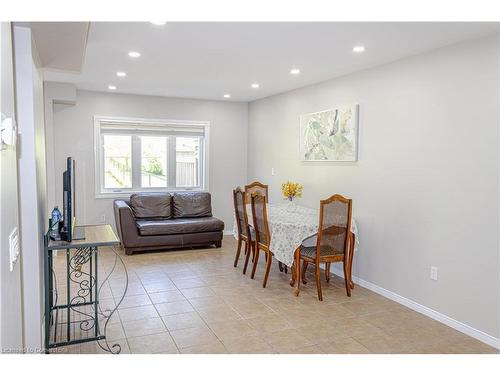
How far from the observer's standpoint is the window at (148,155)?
6.51m

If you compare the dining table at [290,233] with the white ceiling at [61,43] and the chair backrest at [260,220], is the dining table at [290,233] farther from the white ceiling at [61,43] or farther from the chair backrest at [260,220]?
the white ceiling at [61,43]

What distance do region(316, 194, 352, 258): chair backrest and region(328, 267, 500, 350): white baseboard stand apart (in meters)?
0.62

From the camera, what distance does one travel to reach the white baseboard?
3.16 meters

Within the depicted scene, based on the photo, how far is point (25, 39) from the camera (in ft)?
7.15

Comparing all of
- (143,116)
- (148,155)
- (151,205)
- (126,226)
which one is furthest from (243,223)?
(143,116)

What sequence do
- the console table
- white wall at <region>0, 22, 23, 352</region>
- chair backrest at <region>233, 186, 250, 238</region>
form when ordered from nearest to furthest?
white wall at <region>0, 22, 23, 352</region> < the console table < chair backrest at <region>233, 186, 250, 238</region>

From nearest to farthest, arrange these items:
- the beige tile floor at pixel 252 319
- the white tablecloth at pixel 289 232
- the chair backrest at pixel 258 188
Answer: the beige tile floor at pixel 252 319 → the white tablecloth at pixel 289 232 → the chair backrest at pixel 258 188

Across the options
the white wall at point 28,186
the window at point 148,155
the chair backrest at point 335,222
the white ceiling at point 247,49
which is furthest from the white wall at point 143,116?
the white wall at point 28,186

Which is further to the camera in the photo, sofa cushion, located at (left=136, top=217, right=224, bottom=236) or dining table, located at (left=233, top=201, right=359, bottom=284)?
sofa cushion, located at (left=136, top=217, right=224, bottom=236)

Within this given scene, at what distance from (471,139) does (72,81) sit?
4.88m

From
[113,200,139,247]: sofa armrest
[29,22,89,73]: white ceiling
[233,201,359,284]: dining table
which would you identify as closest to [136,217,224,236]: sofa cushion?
[113,200,139,247]: sofa armrest

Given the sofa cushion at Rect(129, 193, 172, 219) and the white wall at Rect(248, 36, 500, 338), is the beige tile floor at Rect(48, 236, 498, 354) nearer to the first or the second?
the white wall at Rect(248, 36, 500, 338)

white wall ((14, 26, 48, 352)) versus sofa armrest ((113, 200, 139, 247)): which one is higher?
white wall ((14, 26, 48, 352))

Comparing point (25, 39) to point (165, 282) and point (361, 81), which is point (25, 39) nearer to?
point (165, 282)
